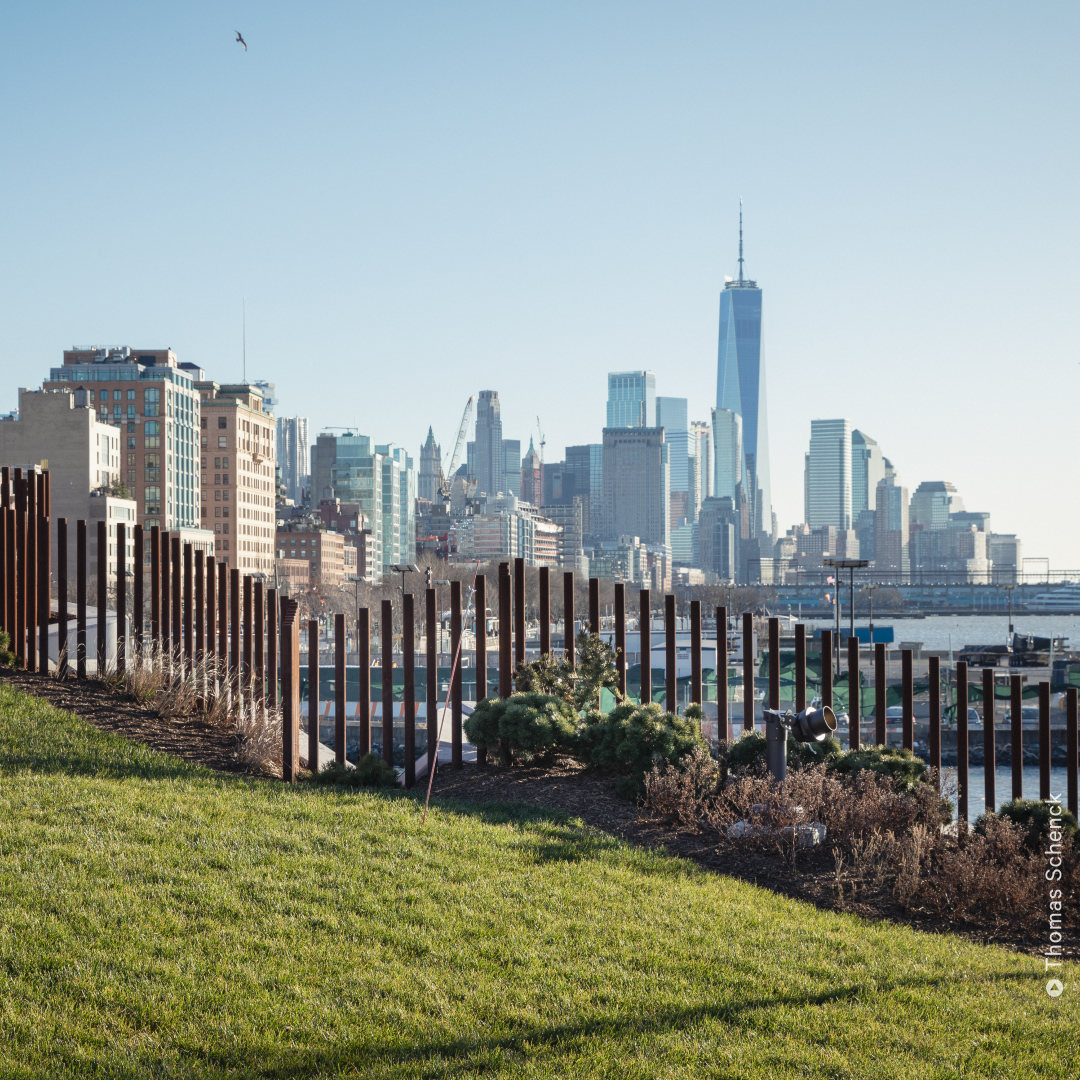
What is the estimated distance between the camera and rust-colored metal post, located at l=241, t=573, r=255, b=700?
11367 millimetres

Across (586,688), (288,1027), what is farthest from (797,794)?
(288,1027)

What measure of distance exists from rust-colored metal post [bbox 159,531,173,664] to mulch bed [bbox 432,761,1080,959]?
3841mm

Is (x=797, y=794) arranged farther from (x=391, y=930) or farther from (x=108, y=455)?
(x=108, y=455)

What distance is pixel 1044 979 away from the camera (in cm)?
560

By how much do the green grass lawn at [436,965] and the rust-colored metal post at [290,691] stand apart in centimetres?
157

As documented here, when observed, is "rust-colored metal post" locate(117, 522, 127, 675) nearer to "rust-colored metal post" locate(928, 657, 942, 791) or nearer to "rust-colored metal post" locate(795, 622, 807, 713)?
"rust-colored metal post" locate(795, 622, 807, 713)

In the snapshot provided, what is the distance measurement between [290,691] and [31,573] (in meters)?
5.31

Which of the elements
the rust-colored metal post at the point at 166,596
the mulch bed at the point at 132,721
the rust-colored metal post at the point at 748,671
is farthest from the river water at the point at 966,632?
the mulch bed at the point at 132,721

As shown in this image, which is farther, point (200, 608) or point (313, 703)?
point (200, 608)

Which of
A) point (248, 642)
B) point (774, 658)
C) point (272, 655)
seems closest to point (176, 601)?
point (248, 642)

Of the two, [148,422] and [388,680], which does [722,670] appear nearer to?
[388,680]

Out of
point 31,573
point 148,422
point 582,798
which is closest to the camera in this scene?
point 582,798

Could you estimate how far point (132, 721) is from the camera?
10.2m

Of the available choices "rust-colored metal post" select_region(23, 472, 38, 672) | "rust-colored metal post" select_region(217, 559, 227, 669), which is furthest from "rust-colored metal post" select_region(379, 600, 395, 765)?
"rust-colored metal post" select_region(23, 472, 38, 672)
